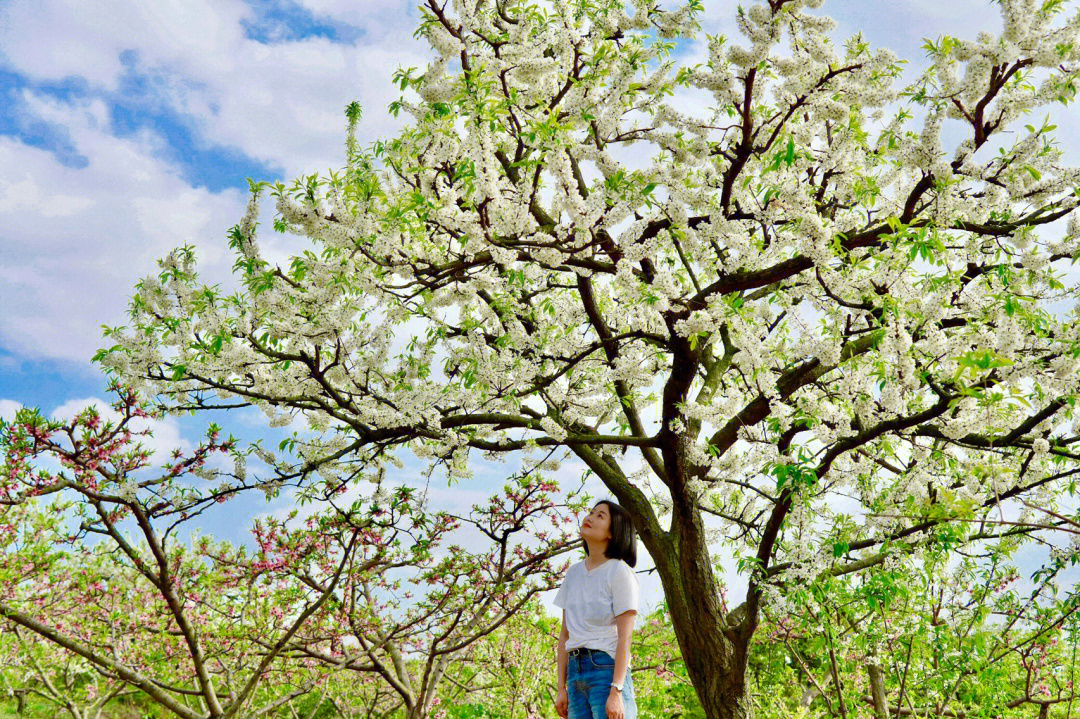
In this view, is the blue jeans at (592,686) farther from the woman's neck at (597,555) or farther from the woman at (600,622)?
the woman's neck at (597,555)

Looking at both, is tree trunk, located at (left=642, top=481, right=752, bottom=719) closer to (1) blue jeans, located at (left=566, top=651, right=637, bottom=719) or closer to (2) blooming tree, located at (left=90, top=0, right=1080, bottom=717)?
(2) blooming tree, located at (left=90, top=0, right=1080, bottom=717)

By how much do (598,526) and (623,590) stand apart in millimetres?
423

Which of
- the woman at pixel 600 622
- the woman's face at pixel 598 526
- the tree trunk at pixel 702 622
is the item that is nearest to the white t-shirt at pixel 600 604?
the woman at pixel 600 622

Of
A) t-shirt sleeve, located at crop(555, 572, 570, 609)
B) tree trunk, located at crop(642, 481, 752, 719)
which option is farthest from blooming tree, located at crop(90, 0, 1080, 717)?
t-shirt sleeve, located at crop(555, 572, 570, 609)

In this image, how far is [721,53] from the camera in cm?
424

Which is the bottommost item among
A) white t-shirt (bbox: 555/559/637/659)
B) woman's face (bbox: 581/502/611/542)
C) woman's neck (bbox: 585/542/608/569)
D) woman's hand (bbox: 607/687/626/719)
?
woman's hand (bbox: 607/687/626/719)

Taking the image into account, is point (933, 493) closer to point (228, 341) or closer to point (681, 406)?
point (681, 406)

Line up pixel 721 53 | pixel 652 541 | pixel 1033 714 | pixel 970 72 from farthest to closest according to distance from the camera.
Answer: pixel 1033 714, pixel 652 541, pixel 721 53, pixel 970 72

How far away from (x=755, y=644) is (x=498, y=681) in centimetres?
321

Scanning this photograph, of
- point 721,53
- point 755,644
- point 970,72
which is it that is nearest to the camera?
point 970,72

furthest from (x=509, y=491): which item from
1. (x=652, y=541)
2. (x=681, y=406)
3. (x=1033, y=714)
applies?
(x=1033, y=714)

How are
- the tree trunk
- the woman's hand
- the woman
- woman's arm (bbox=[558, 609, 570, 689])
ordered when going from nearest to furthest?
the woman's hand → the woman → woman's arm (bbox=[558, 609, 570, 689]) → the tree trunk

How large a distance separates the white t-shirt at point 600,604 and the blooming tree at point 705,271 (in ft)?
3.43

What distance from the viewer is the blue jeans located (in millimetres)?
3449
